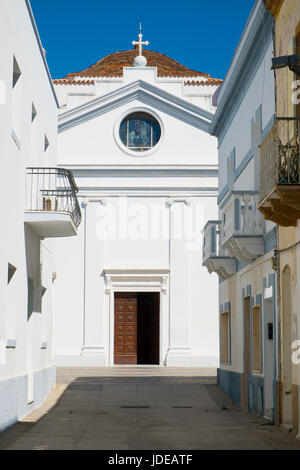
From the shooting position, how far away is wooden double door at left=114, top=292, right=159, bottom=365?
28594 millimetres

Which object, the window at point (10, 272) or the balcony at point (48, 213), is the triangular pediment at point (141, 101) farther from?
the window at point (10, 272)

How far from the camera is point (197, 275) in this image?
28812 millimetres

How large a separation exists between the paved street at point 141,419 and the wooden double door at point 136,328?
387 centimetres

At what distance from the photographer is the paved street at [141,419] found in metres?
11.3

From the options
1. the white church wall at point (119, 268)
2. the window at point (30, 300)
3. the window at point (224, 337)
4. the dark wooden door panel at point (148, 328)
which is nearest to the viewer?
the window at point (30, 300)

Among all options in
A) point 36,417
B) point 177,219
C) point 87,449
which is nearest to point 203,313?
point 177,219

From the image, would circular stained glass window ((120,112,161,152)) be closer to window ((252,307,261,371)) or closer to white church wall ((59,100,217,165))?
white church wall ((59,100,217,165))

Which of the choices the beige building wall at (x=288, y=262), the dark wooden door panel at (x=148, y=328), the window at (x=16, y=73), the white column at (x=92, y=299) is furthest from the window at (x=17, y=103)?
the dark wooden door panel at (x=148, y=328)

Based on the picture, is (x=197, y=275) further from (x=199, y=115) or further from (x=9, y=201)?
(x=9, y=201)

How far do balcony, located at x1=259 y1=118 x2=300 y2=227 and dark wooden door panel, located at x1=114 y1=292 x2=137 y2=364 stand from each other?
17.3 m

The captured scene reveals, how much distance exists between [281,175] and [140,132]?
20.0m

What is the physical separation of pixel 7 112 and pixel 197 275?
17.1m

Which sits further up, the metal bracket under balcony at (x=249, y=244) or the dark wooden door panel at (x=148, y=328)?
the metal bracket under balcony at (x=249, y=244)

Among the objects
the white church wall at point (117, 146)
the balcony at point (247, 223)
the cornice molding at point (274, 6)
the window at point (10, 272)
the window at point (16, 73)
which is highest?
the white church wall at point (117, 146)
